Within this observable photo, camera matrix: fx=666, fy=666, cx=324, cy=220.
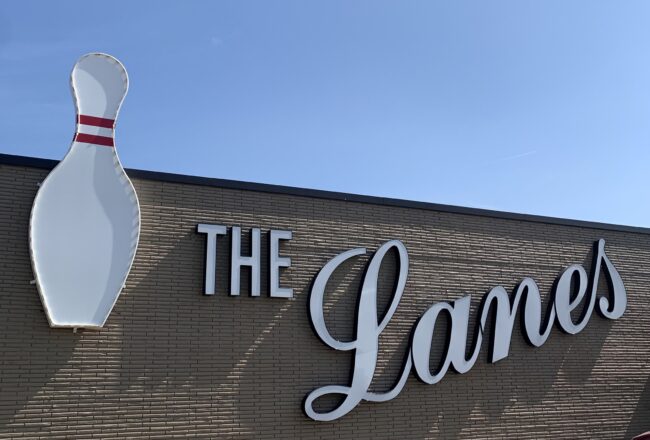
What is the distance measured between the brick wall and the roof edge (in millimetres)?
114

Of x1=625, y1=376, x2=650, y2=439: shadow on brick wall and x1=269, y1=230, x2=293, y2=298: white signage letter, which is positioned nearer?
x1=269, y1=230, x2=293, y2=298: white signage letter

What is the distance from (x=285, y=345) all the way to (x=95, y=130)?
4.74 metres

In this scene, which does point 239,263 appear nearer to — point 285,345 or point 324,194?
point 285,345

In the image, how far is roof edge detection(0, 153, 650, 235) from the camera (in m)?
10.5

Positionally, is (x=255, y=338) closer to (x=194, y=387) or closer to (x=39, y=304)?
(x=194, y=387)

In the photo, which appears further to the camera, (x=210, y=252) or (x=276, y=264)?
(x=276, y=264)

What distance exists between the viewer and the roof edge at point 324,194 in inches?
414

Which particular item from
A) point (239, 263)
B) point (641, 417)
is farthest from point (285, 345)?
point (641, 417)

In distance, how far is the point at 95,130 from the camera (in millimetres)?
10734

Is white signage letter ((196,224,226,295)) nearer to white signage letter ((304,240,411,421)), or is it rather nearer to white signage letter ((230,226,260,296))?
white signage letter ((230,226,260,296))

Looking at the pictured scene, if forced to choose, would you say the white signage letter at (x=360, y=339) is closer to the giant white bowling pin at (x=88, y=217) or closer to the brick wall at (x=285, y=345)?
the brick wall at (x=285, y=345)

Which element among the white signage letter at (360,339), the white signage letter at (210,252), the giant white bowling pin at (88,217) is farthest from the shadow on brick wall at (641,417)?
the giant white bowling pin at (88,217)

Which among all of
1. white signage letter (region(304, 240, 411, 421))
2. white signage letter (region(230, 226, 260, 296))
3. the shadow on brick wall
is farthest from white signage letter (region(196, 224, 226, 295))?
the shadow on brick wall

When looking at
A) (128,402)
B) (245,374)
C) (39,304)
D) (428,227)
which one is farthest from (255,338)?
(428,227)
